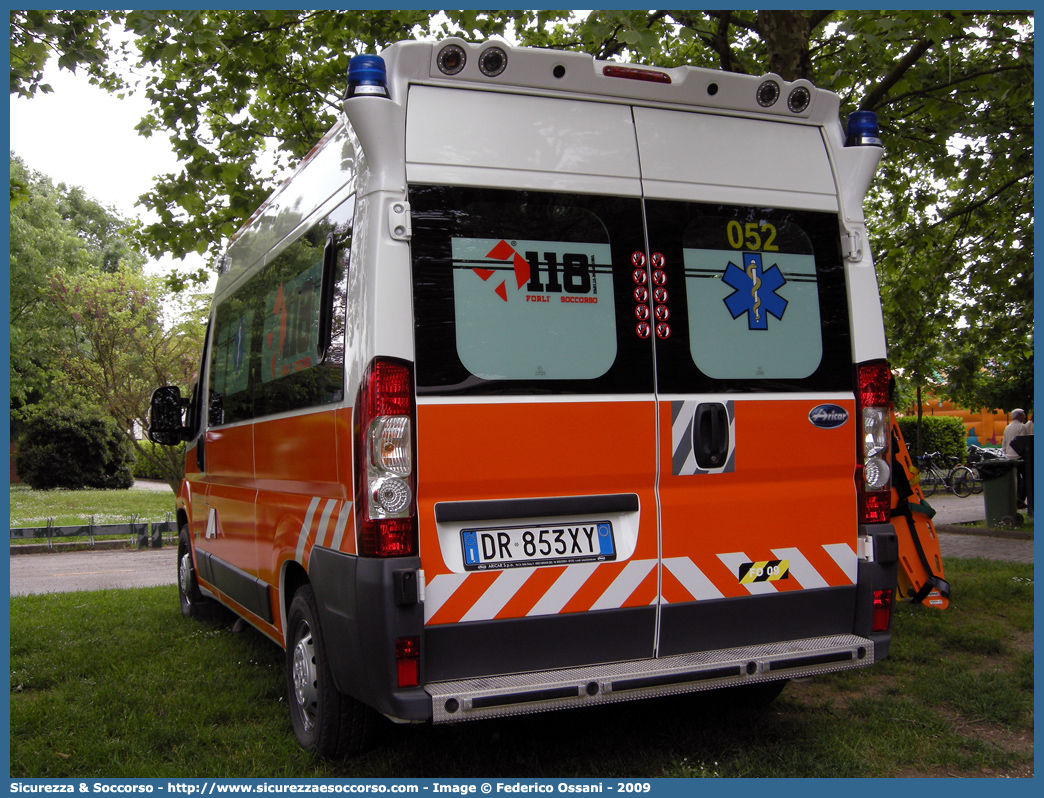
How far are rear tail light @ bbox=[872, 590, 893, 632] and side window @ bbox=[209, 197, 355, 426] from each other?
8.42ft

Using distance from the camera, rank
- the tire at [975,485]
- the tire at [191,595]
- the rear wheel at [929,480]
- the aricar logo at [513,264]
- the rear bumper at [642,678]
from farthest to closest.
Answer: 1. the rear wheel at [929,480]
2. the tire at [975,485]
3. the tire at [191,595]
4. the aricar logo at [513,264]
5. the rear bumper at [642,678]

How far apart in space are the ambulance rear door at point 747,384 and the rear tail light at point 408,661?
105cm

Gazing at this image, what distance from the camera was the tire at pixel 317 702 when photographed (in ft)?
13.3

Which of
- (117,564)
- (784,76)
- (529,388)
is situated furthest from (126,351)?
(529,388)

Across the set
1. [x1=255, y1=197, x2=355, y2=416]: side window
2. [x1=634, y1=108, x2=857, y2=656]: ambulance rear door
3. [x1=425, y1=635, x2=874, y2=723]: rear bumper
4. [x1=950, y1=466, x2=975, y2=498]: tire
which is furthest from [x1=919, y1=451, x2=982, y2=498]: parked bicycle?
[x1=255, y1=197, x2=355, y2=416]: side window

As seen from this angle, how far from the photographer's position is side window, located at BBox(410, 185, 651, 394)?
3670mm

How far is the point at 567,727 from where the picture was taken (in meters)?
4.61

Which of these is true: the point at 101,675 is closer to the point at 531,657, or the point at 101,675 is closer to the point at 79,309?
the point at 531,657

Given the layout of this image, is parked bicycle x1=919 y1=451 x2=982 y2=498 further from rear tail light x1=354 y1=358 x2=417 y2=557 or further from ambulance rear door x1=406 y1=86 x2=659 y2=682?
rear tail light x1=354 y1=358 x2=417 y2=557

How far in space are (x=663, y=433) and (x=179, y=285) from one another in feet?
33.4

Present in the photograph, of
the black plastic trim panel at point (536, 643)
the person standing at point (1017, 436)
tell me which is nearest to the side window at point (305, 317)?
the black plastic trim panel at point (536, 643)

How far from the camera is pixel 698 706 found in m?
4.94

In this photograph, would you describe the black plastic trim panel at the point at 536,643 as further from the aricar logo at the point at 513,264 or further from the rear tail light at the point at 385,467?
the aricar logo at the point at 513,264

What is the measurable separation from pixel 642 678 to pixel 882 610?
1.31 meters
